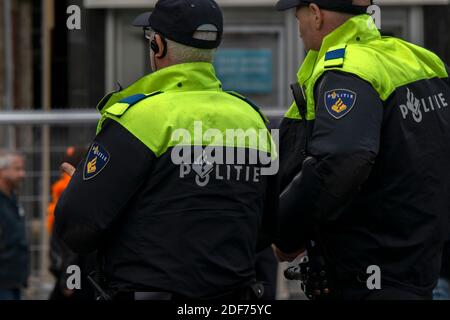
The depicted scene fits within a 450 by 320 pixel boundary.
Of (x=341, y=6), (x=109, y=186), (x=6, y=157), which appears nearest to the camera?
(x=109, y=186)

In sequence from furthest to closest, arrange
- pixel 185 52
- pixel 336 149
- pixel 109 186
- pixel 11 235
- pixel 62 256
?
pixel 11 235 → pixel 62 256 → pixel 185 52 → pixel 336 149 → pixel 109 186

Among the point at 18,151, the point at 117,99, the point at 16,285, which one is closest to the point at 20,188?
the point at 18,151

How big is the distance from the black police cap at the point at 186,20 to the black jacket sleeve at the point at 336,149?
1.50 ft

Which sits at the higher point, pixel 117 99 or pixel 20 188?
pixel 117 99

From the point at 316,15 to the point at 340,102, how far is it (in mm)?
474

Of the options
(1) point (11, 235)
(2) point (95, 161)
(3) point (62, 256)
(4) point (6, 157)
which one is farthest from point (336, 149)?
(4) point (6, 157)

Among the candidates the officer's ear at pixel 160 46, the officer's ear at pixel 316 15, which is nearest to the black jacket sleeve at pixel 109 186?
the officer's ear at pixel 160 46

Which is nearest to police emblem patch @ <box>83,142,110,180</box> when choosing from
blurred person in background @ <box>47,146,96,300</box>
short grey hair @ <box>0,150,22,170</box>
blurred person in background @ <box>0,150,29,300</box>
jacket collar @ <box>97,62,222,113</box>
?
jacket collar @ <box>97,62,222,113</box>

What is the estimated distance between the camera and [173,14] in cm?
387

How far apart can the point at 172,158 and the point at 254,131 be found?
1.18 ft

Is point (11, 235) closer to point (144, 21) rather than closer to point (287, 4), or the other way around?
point (144, 21)

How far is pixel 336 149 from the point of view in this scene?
3.76 m

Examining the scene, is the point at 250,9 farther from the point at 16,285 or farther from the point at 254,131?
the point at 254,131

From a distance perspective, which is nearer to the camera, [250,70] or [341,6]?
[341,6]
